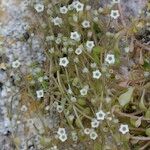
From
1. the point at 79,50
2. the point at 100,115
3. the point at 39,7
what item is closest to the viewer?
the point at 100,115

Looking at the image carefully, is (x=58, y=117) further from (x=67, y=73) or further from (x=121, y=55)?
(x=121, y=55)

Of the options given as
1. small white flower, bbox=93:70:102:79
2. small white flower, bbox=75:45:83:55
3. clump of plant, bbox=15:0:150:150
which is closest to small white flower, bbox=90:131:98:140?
clump of plant, bbox=15:0:150:150

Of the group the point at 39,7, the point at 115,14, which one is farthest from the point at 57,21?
the point at 115,14

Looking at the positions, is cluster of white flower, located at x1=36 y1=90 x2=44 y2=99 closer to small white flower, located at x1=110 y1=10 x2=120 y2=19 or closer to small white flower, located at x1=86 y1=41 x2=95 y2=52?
small white flower, located at x1=86 y1=41 x2=95 y2=52

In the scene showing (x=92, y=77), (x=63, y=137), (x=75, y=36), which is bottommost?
(x=63, y=137)

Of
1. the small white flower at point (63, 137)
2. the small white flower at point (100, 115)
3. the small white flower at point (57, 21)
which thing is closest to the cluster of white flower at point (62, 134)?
the small white flower at point (63, 137)

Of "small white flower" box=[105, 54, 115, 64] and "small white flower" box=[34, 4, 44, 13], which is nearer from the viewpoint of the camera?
"small white flower" box=[105, 54, 115, 64]

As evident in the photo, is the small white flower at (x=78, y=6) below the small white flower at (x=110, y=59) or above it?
above

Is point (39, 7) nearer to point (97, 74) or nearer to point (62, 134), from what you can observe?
point (97, 74)

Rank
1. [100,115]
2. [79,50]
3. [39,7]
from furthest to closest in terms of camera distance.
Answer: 1. [39,7]
2. [79,50]
3. [100,115]

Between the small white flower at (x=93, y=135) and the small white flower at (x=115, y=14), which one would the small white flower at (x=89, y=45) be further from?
the small white flower at (x=93, y=135)
